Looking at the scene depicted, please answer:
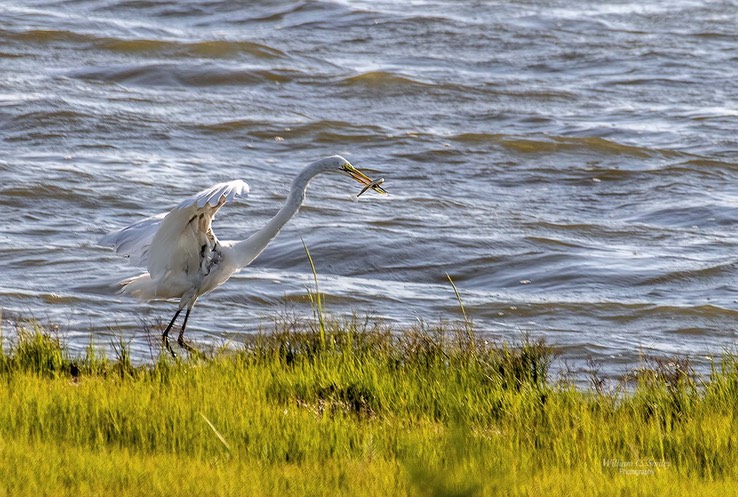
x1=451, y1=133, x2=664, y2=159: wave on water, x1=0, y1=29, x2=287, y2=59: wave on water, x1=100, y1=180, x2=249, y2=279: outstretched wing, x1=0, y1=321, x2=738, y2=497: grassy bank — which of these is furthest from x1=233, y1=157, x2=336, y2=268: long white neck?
x1=0, y1=29, x2=287, y2=59: wave on water

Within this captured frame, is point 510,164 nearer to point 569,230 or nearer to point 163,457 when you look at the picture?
point 569,230

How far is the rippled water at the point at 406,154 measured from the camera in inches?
390

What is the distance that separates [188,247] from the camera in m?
7.46

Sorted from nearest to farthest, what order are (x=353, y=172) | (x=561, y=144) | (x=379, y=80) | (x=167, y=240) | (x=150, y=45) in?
(x=167, y=240), (x=353, y=172), (x=561, y=144), (x=379, y=80), (x=150, y=45)

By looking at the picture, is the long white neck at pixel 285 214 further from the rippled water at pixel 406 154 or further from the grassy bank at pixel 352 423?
the rippled water at pixel 406 154

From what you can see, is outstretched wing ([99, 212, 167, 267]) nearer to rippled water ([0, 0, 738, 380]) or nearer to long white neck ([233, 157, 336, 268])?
long white neck ([233, 157, 336, 268])

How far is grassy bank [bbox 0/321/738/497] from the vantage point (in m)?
4.57

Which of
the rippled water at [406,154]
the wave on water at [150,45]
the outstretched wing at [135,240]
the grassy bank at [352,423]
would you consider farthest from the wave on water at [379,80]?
the grassy bank at [352,423]

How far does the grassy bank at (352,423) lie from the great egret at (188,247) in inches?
32.9

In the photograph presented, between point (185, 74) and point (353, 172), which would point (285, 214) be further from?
point (185, 74)

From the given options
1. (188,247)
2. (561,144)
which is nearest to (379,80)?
(561,144)

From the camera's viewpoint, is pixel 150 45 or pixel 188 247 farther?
pixel 150 45

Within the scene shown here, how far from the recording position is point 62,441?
504cm

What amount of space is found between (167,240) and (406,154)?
7.81 meters
